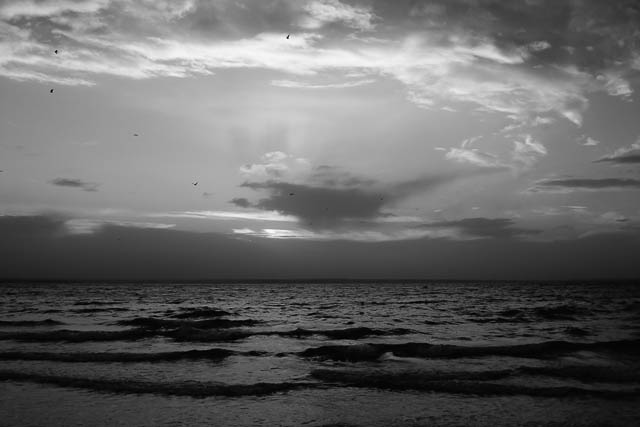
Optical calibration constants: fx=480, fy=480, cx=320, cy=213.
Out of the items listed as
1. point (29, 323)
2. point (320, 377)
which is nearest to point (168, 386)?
point (320, 377)

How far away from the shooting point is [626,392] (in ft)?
49.4

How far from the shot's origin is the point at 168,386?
15.5 metres

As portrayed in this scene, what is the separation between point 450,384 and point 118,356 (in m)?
14.1

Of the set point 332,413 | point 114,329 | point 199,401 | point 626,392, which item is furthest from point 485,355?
point 114,329

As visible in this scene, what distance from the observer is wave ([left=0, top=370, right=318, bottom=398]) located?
1484 centimetres

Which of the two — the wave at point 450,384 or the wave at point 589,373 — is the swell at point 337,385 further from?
the wave at point 589,373

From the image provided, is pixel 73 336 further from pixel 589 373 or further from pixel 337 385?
pixel 589 373

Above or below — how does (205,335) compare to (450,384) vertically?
below

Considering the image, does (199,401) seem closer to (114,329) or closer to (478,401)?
(478,401)

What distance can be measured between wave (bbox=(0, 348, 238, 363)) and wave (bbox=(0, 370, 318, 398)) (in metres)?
3.70

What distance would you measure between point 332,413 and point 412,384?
4506mm

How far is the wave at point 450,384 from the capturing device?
1496 cm

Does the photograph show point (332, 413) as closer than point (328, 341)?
Yes

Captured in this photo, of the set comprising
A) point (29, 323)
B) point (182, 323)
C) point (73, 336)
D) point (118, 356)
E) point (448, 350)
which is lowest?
point (182, 323)
